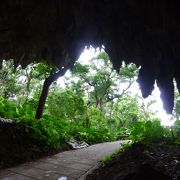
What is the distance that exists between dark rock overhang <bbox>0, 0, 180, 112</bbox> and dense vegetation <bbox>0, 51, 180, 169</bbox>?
90 cm

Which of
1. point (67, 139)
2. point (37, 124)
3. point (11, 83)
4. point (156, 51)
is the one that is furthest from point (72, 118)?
point (156, 51)

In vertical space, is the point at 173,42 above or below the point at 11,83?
below

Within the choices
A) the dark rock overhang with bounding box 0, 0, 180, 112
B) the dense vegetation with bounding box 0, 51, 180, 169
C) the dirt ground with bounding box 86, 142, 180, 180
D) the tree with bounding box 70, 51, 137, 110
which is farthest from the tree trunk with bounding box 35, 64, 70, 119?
the tree with bounding box 70, 51, 137, 110

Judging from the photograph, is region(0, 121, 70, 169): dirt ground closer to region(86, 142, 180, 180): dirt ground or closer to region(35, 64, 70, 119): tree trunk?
region(35, 64, 70, 119): tree trunk

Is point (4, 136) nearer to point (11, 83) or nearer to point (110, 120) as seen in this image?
point (11, 83)

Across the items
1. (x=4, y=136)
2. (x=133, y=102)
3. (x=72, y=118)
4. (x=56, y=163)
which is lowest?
(x=56, y=163)

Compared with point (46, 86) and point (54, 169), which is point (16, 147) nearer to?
point (54, 169)

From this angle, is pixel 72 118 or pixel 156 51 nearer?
pixel 156 51

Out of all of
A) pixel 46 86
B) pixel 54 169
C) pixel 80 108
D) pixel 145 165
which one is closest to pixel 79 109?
pixel 80 108

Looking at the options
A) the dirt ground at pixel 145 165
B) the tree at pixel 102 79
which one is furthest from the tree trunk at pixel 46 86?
the tree at pixel 102 79

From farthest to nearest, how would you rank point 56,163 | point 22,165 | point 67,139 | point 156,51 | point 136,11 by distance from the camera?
point 67,139, point 56,163, point 22,165, point 156,51, point 136,11

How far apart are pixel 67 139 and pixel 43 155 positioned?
301 centimetres

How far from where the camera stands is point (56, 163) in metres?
8.20

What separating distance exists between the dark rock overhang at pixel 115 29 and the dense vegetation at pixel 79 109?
0.90 meters
